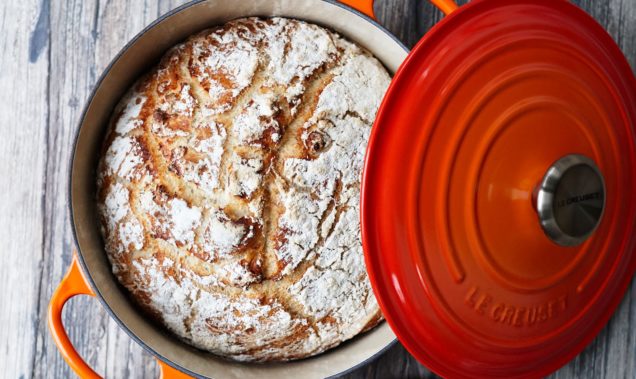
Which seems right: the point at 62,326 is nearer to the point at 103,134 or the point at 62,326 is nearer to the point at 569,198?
the point at 103,134

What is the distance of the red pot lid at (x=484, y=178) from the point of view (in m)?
0.82

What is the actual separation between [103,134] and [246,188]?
Answer: 1.00 ft

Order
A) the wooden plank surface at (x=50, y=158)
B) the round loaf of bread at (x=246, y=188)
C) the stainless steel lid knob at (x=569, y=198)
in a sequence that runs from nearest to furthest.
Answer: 1. the stainless steel lid knob at (x=569, y=198)
2. the round loaf of bread at (x=246, y=188)
3. the wooden plank surface at (x=50, y=158)

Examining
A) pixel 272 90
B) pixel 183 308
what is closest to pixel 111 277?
pixel 183 308

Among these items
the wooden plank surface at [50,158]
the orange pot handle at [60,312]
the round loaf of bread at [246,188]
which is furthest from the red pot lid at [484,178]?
the orange pot handle at [60,312]

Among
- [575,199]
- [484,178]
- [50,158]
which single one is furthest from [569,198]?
[50,158]

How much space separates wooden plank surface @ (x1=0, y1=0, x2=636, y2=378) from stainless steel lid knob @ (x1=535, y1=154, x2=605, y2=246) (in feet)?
1.63

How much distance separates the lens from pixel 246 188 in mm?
Answer: 969

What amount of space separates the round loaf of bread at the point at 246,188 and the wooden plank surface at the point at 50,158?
0.20m

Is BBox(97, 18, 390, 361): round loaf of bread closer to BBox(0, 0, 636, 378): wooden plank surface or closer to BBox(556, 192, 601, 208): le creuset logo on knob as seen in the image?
BBox(0, 0, 636, 378): wooden plank surface

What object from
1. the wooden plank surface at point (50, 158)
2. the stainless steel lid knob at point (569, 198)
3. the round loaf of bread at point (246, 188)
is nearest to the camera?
the stainless steel lid knob at point (569, 198)

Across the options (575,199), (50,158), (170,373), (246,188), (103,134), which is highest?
(50,158)

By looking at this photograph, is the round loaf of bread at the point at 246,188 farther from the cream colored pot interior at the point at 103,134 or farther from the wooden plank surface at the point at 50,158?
the wooden plank surface at the point at 50,158

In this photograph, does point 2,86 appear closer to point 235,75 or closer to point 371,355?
point 235,75
